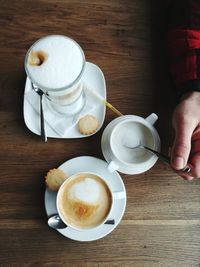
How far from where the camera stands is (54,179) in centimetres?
78

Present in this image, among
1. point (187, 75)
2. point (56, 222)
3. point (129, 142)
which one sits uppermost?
point (187, 75)

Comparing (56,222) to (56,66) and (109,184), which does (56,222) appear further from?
(56,66)

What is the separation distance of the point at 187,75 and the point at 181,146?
17 cm

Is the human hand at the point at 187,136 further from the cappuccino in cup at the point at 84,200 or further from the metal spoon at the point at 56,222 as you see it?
the metal spoon at the point at 56,222

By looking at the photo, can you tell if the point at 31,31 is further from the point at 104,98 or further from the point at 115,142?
the point at 115,142

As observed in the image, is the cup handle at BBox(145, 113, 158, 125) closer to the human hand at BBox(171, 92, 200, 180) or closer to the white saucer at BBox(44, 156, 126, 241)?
the human hand at BBox(171, 92, 200, 180)

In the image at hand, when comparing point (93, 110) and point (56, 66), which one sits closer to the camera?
point (56, 66)

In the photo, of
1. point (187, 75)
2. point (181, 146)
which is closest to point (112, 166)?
point (181, 146)

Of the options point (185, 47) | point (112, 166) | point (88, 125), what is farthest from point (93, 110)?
point (185, 47)

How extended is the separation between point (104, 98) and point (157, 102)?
0.13m

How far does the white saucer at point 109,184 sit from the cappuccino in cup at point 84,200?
0.02m

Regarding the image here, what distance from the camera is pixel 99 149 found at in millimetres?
821

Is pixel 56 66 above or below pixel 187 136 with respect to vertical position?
above

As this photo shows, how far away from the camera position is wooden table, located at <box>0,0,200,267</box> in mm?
782
